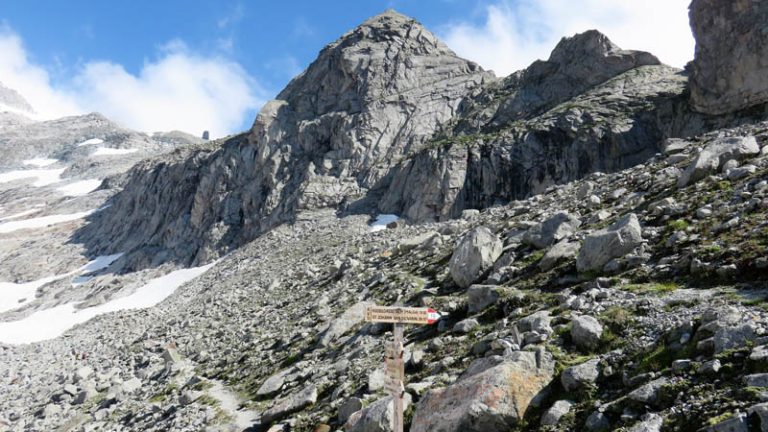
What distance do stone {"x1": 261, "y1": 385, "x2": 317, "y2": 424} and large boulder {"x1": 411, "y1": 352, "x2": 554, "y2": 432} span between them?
5805 millimetres

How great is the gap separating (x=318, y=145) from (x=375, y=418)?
67.6 metres

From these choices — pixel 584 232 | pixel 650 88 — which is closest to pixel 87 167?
pixel 650 88

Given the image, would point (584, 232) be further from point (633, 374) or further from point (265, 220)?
point (265, 220)

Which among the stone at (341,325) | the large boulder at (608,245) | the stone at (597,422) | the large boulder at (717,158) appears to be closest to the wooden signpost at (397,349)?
the stone at (597,422)

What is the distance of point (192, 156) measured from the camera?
298ft

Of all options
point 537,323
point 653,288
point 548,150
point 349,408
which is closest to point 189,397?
point 349,408

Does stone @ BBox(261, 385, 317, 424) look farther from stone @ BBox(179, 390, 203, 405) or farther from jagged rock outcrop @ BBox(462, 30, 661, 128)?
jagged rock outcrop @ BBox(462, 30, 661, 128)

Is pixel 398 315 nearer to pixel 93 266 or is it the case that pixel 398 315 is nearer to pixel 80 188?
pixel 93 266

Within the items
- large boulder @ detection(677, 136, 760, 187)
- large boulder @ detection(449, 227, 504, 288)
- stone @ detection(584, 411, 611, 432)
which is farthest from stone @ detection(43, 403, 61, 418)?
large boulder @ detection(677, 136, 760, 187)

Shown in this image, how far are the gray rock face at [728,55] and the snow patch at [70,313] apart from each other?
58.8m

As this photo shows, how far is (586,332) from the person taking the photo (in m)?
9.94

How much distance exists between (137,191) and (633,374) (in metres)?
105

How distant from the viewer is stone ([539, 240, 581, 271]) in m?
15.8


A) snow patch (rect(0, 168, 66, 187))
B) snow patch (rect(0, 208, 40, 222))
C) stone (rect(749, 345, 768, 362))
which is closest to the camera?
stone (rect(749, 345, 768, 362))
